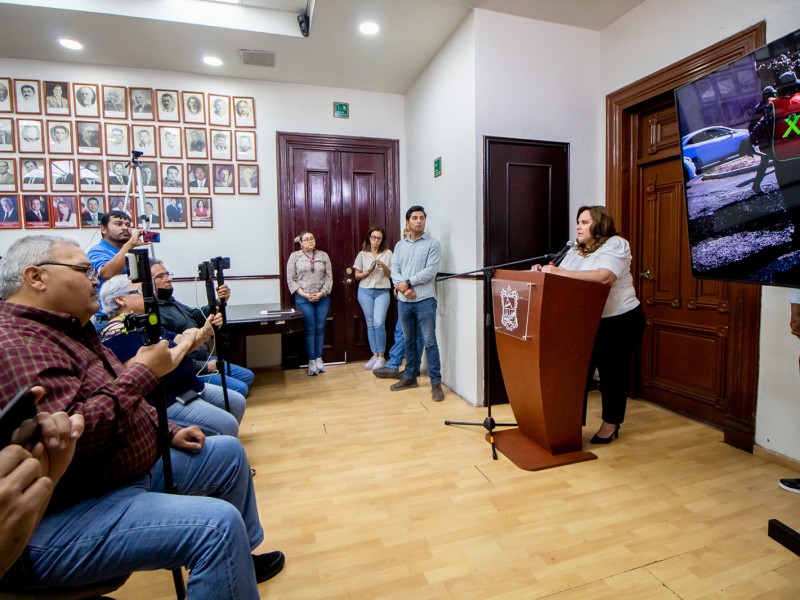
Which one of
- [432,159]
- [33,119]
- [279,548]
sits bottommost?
[279,548]

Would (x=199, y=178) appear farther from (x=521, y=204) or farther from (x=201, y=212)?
(x=521, y=204)

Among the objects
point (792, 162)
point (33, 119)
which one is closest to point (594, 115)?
point (792, 162)

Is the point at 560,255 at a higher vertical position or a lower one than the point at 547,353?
higher

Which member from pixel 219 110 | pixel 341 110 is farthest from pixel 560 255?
pixel 219 110

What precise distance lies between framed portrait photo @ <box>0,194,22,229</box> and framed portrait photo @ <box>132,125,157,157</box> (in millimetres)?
1093

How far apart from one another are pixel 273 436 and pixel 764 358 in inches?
114

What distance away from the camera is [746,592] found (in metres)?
1.38

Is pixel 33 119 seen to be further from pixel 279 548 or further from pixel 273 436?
pixel 279 548

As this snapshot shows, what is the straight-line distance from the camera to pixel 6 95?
3592 millimetres

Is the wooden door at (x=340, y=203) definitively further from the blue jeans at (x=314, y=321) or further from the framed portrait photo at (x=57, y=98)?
the framed portrait photo at (x=57, y=98)

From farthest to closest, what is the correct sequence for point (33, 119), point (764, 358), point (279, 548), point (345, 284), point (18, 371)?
point (345, 284) < point (33, 119) < point (764, 358) < point (279, 548) < point (18, 371)

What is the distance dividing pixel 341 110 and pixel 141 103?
1.86 meters

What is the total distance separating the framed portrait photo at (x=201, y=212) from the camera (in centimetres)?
406

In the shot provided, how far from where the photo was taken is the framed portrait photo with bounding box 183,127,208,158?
4.00 meters
